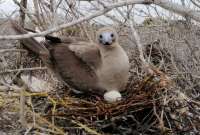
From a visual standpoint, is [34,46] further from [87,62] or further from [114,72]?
[114,72]

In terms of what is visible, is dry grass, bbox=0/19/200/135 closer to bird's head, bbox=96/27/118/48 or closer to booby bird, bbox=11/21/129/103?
booby bird, bbox=11/21/129/103

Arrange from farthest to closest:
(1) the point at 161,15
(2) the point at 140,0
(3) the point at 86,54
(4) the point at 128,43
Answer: (1) the point at 161,15 → (4) the point at 128,43 → (3) the point at 86,54 → (2) the point at 140,0

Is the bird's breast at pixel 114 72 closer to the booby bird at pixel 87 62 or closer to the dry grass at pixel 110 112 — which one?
the booby bird at pixel 87 62

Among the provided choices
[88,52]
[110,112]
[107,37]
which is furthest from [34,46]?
[110,112]

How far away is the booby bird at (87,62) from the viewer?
3.46 m

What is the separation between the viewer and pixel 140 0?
2510 millimetres

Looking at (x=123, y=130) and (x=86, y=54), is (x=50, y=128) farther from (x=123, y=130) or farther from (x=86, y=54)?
(x=86, y=54)

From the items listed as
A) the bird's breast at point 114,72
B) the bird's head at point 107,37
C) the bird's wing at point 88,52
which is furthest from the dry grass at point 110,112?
the bird's head at point 107,37

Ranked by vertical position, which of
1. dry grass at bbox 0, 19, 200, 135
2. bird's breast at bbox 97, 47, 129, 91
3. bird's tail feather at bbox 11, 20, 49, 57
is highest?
bird's tail feather at bbox 11, 20, 49, 57

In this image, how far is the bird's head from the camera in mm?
3535

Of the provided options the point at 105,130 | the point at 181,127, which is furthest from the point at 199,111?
the point at 105,130

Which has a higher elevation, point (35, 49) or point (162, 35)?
point (162, 35)

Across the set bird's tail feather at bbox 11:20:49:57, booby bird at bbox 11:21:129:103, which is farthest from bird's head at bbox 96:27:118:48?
bird's tail feather at bbox 11:20:49:57

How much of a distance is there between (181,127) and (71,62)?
0.93 metres
